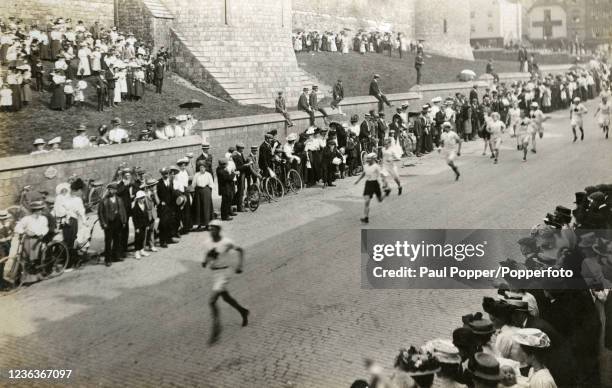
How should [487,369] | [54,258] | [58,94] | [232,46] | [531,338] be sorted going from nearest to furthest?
[487,369]
[531,338]
[54,258]
[58,94]
[232,46]

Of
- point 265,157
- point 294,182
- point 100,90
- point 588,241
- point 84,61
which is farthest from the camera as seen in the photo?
point 84,61

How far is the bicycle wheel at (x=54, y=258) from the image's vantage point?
10.2 m

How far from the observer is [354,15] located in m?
45.7

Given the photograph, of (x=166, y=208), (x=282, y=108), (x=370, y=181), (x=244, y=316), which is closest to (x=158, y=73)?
(x=282, y=108)

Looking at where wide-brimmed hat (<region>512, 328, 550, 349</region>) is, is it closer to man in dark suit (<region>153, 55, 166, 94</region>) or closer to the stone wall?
man in dark suit (<region>153, 55, 166, 94</region>)

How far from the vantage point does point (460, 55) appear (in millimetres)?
51531

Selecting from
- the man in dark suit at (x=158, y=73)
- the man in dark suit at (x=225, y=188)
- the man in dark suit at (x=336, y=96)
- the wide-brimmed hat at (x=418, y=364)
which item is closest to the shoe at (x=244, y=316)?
the wide-brimmed hat at (x=418, y=364)

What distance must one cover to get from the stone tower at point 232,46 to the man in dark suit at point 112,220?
13.6 metres

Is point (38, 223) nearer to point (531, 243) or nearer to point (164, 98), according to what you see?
point (531, 243)

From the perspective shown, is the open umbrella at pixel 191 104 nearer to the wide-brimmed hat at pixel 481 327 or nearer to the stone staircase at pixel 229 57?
the stone staircase at pixel 229 57

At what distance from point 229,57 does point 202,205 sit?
1365 centimetres

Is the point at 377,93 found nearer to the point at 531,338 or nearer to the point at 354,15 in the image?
the point at 531,338

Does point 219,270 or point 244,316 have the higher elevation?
point 219,270

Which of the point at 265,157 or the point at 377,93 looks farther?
the point at 377,93
